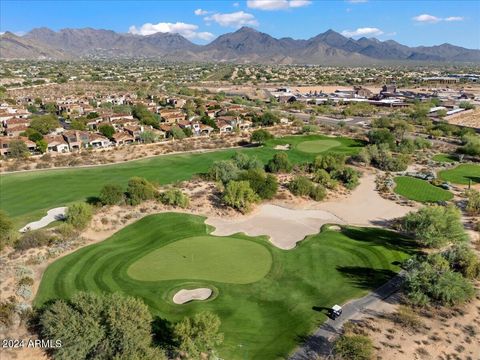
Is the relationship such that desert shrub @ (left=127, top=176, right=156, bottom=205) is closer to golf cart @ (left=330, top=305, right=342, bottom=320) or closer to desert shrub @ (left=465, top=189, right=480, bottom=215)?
golf cart @ (left=330, top=305, right=342, bottom=320)

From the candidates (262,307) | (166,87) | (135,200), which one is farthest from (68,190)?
(166,87)

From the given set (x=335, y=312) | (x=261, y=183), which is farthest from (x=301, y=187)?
(x=335, y=312)

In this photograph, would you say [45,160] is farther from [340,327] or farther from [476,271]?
[476,271]

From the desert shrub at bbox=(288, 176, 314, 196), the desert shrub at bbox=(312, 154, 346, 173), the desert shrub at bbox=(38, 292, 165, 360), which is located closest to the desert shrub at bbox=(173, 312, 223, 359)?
the desert shrub at bbox=(38, 292, 165, 360)

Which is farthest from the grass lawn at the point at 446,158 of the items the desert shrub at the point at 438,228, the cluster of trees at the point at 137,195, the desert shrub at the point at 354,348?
the desert shrub at the point at 354,348

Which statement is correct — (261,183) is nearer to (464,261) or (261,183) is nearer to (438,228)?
(438,228)

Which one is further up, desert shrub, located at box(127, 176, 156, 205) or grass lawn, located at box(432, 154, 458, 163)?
desert shrub, located at box(127, 176, 156, 205)
